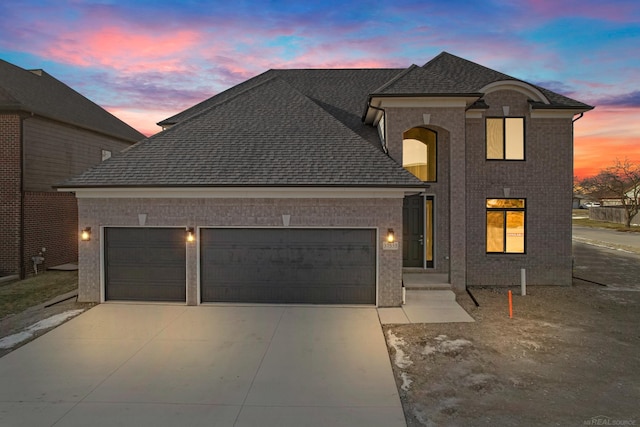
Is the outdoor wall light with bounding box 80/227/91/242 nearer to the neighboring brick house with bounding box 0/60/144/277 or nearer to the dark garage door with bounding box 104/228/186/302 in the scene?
the dark garage door with bounding box 104/228/186/302

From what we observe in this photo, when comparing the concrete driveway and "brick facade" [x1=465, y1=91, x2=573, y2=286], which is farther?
"brick facade" [x1=465, y1=91, x2=573, y2=286]

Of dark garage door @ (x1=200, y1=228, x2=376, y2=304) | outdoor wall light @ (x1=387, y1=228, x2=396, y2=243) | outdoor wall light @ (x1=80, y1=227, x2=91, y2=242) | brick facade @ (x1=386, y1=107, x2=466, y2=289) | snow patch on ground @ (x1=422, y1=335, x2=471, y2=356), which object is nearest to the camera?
snow patch on ground @ (x1=422, y1=335, x2=471, y2=356)

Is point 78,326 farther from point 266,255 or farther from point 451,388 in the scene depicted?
point 451,388

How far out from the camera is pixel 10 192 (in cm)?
1523

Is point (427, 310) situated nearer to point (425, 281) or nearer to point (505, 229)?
point (425, 281)

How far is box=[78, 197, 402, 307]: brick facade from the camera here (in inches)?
430

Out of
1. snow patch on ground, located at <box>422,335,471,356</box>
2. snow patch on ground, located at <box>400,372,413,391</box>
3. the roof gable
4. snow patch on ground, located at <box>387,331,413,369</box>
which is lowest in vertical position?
snow patch on ground, located at <box>400,372,413,391</box>

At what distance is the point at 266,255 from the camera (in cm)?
1114

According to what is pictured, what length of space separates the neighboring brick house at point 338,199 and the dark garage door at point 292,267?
0.04 m

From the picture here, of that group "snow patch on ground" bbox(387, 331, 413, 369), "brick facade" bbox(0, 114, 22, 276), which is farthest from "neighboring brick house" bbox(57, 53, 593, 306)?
"brick facade" bbox(0, 114, 22, 276)

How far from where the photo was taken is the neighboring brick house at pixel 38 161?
1521 centimetres

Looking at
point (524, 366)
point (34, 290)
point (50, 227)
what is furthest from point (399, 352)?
point (50, 227)

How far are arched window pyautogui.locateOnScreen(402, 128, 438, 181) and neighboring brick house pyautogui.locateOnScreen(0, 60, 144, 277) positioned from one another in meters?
12.5

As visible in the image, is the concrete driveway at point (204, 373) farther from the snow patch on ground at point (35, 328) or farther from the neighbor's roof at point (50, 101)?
the neighbor's roof at point (50, 101)
